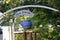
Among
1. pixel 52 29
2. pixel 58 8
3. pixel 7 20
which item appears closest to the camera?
pixel 58 8

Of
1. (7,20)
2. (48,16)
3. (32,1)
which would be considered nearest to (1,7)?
(7,20)

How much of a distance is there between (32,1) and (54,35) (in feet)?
5.57

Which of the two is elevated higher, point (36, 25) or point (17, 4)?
point (17, 4)

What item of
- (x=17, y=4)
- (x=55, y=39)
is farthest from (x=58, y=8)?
(x=17, y=4)

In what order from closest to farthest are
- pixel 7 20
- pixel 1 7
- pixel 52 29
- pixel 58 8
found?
pixel 58 8
pixel 52 29
pixel 7 20
pixel 1 7

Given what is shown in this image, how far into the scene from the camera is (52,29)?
1029 cm

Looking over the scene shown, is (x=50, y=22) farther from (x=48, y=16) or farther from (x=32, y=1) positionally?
(x=32, y=1)

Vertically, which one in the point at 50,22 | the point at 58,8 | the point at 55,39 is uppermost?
the point at 58,8

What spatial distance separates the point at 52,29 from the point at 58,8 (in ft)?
3.54

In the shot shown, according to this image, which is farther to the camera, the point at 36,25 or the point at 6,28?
the point at 36,25

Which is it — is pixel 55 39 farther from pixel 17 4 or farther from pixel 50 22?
pixel 17 4

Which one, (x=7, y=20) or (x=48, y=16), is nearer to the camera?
(x=48, y=16)

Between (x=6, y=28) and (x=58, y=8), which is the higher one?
(x=58, y=8)

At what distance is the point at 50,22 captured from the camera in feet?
33.2
